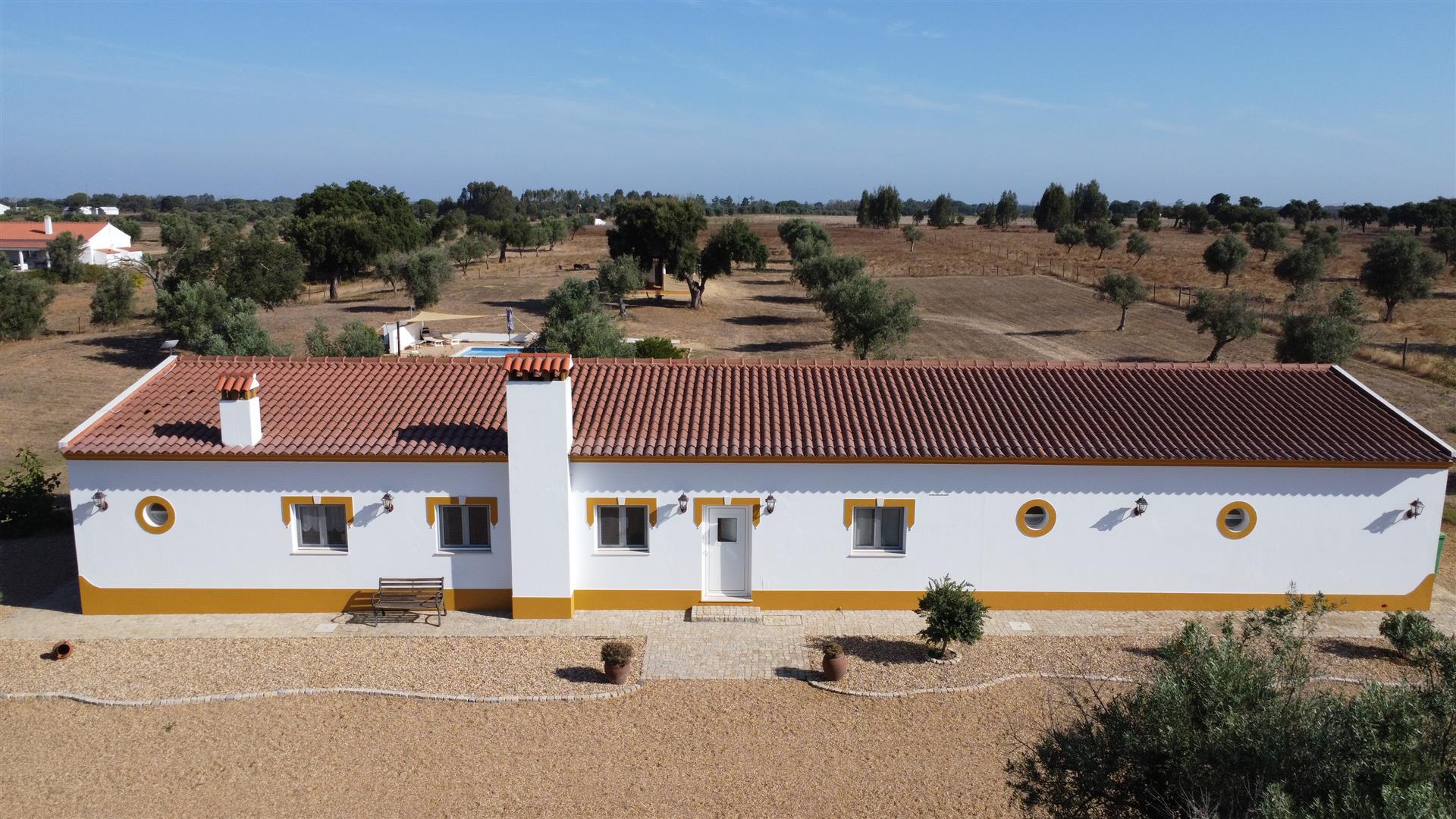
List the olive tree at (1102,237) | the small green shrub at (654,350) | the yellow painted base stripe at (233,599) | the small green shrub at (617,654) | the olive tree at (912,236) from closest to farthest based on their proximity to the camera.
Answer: the small green shrub at (617,654), the yellow painted base stripe at (233,599), the small green shrub at (654,350), the olive tree at (1102,237), the olive tree at (912,236)

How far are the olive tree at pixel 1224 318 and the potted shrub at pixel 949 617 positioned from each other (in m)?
30.8

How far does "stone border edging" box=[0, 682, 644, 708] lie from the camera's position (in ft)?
42.7

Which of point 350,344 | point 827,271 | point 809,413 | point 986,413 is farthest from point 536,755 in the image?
point 827,271

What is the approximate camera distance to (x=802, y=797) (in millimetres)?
10953

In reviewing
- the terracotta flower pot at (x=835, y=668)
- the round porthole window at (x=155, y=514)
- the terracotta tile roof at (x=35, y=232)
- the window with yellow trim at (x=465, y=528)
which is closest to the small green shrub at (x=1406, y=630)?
the terracotta flower pot at (x=835, y=668)

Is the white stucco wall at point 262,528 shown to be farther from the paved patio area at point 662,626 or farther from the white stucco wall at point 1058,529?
the white stucco wall at point 1058,529

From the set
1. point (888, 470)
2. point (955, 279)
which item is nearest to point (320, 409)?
point (888, 470)

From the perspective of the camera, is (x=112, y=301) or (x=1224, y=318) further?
(x=112, y=301)

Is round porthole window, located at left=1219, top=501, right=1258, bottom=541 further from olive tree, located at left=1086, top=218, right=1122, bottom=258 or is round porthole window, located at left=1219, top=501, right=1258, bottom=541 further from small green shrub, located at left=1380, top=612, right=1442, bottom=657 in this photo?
olive tree, located at left=1086, top=218, right=1122, bottom=258

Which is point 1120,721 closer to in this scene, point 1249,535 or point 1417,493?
point 1249,535

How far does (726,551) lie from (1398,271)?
5094cm

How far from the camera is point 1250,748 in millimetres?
7297

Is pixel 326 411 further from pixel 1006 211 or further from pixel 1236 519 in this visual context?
pixel 1006 211

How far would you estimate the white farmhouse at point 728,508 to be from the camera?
1516 centimetres
